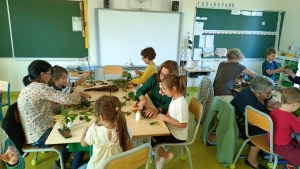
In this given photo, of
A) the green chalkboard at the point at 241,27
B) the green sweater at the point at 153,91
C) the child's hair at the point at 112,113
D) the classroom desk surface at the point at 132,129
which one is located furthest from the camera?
the green chalkboard at the point at 241,27

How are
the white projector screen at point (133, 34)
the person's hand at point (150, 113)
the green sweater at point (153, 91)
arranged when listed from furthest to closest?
the white projector screen at point (133, 34)
the green sweater at point (153, 91)
the person's hand at point (150, 113)

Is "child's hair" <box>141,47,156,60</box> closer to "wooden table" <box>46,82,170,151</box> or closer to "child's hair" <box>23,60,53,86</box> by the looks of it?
"wooden table" <box>46,82,170,151</box>

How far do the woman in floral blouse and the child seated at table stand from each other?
1973 mm

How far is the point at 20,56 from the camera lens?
4.72 metres

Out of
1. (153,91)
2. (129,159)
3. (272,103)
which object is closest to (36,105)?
(129,159)

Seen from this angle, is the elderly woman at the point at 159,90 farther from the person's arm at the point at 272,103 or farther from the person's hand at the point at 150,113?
the person's arm at the point at 272,103

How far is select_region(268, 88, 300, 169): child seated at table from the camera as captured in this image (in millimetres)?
1991

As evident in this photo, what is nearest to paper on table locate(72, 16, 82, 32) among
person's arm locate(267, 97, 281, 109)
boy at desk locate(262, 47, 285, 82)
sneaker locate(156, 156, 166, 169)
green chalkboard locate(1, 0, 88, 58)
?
green chalkboard locate(1, 0, 88, 58)

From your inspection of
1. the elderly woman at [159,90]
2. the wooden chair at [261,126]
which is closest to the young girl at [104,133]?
the elderly woman at [159,90]

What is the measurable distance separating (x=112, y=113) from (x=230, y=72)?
2334 millimetres

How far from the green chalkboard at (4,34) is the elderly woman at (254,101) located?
4629mm

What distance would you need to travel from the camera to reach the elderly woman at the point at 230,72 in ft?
10.7

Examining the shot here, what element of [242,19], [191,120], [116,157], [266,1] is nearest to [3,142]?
[116,157]

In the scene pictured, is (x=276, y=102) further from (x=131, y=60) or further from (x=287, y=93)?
(x=131, y=60)
